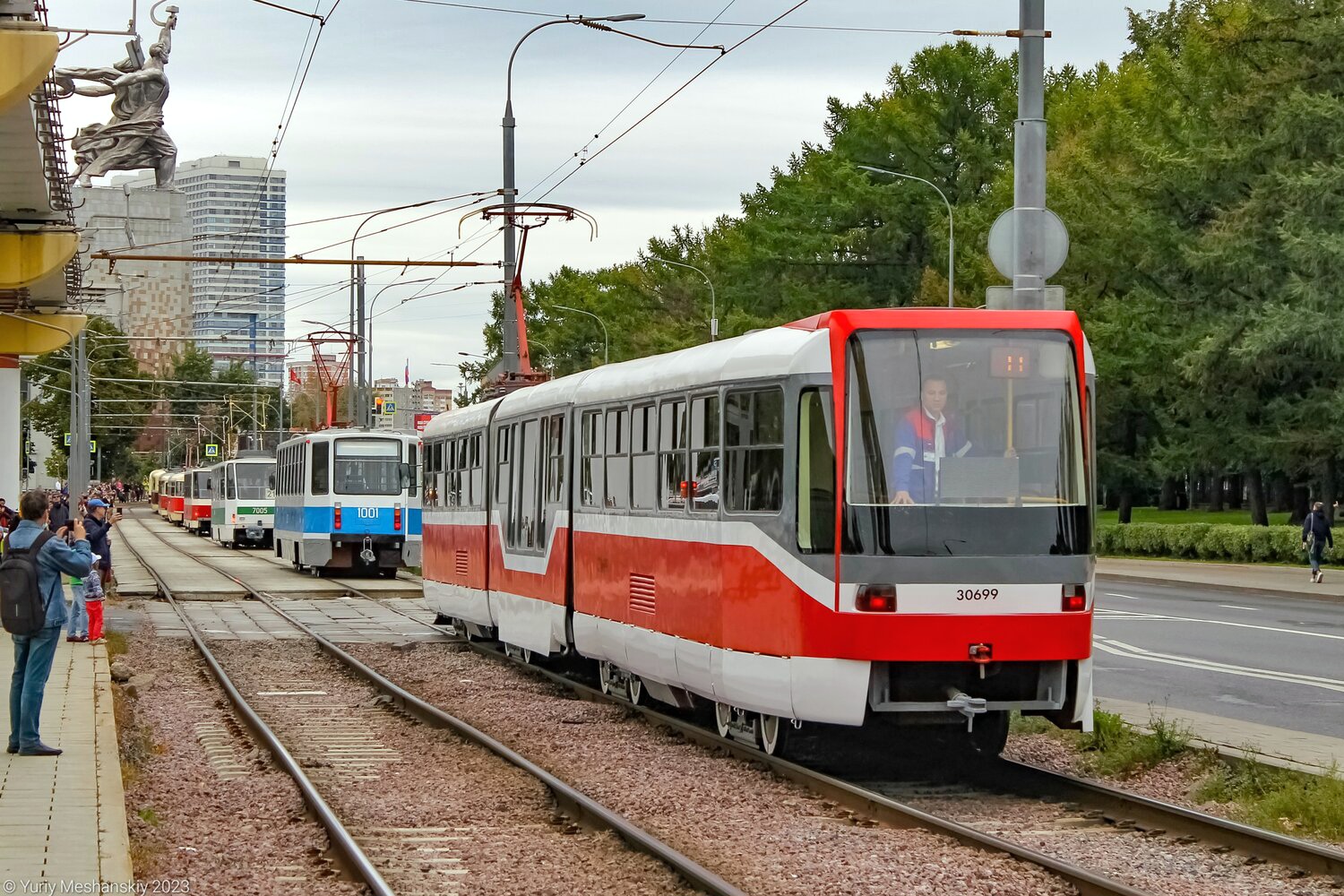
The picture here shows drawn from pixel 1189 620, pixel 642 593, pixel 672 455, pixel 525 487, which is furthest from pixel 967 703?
pixel 1189 620

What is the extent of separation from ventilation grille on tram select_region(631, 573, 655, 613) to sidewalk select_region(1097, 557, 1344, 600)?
1931cm

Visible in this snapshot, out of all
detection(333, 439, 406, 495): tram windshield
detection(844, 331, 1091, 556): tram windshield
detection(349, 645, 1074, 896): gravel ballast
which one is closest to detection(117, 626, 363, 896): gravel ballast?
detection(349, 645, 1074, 896): gravel ballast

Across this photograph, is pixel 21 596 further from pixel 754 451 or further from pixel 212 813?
pixel 754 451

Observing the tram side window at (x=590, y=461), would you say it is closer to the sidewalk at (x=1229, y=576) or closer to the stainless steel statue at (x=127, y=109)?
the stainless steel statue at (x=127, y=109)

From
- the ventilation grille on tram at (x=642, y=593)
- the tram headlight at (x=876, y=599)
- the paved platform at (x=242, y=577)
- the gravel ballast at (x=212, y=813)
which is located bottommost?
the paved platform at (x=242, y=577)

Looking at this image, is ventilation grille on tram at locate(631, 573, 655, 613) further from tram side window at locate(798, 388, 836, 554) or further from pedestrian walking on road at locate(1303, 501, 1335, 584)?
pedestrian walking on road at locate(1303, 501, 1335, 584)

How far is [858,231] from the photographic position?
70.9m

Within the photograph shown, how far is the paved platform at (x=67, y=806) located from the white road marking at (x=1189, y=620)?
14649 mm

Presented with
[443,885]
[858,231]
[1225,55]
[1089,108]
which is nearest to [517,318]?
[443,885]

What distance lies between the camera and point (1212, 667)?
19.5 metres

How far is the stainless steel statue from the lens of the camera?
24.7 metres

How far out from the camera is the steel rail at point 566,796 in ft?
28.7

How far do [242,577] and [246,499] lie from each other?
23.3 m

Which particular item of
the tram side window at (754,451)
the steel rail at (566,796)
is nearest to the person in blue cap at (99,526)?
the steel rail at (566,796)
